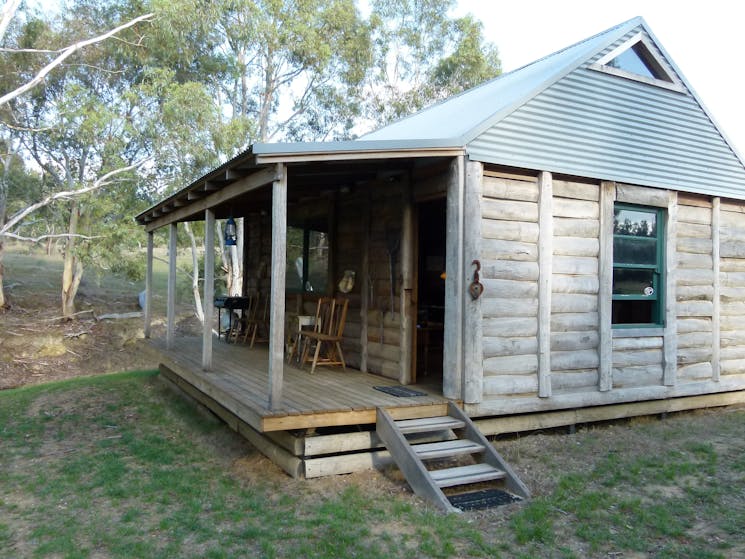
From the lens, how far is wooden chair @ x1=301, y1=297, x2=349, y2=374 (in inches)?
280

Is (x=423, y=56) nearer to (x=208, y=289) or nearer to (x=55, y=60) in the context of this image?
(x=55, y=60)

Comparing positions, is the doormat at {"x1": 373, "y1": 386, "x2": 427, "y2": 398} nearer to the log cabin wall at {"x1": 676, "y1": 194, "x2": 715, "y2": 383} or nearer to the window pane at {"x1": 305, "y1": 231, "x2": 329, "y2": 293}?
the window pane at {"x1": 305, "y1": 231, "x2": 329, "y2": 293}

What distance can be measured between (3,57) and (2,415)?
13151 millimetres

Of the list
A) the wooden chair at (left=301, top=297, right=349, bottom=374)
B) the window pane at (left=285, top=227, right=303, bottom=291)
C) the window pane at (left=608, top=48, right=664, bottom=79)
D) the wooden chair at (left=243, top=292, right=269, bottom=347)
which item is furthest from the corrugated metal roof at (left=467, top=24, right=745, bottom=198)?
the wooden chair at (left=243, top=292, right=269, bottom=347)

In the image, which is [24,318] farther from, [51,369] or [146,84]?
[146,84]

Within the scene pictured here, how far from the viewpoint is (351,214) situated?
26.0ft

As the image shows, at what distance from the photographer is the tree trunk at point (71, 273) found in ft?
58.2

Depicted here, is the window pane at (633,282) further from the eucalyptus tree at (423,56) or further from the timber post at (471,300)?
the eucalyptus tree at (423,56)

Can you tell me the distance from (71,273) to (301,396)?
15672 millimetres

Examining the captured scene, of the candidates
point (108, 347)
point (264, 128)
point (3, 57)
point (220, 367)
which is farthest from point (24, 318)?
point (220, 367)

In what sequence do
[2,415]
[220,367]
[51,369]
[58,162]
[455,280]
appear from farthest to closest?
[58,162] → [51,369] → [2,415] → [220,367] → [455,280]

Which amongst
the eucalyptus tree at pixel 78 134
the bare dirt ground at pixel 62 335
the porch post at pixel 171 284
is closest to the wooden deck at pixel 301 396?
the porch post at pixel 171 284

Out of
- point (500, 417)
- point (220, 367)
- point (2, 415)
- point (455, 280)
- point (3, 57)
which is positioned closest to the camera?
point (455, 280)

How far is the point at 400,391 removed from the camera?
5887 millimetres
